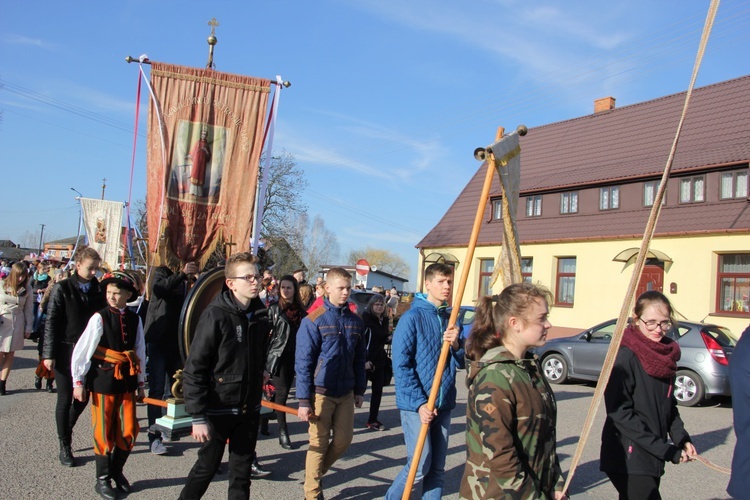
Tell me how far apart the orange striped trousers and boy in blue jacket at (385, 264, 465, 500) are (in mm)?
2251

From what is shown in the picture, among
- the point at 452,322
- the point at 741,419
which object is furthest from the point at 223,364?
the point at 741,419

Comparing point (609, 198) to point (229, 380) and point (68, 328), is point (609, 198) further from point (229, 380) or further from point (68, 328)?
point (229, 380)

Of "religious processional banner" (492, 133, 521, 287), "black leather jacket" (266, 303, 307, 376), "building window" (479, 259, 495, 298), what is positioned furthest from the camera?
"building window" (479, 259, 495, 298)

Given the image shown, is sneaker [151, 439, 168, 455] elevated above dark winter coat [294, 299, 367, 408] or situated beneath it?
situated beneath

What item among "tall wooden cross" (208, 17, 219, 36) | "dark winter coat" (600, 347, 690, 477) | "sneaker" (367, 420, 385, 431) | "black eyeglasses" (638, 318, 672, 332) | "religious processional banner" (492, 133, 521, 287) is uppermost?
"tall wooden cross" (208, 17, 219, 36)

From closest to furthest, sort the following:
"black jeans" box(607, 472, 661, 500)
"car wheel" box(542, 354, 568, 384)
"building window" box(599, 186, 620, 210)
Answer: "black jeans" box(607, 472, 661, 500), "car wheel" box(542, 354, 568, 384), "building window" box(599, 186, 620, 210)

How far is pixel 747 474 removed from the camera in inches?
103

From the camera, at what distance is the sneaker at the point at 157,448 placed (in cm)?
651

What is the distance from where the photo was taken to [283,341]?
23.2ft

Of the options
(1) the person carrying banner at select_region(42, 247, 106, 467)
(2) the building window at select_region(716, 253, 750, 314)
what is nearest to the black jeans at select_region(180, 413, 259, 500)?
(1) the person carrying banner at select_region(42, 247, 106, 467)

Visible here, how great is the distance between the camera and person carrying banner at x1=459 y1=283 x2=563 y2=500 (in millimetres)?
2672

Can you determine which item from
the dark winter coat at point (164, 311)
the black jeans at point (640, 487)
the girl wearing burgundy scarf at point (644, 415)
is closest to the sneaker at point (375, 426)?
the dark winter coat at point (164, 311)

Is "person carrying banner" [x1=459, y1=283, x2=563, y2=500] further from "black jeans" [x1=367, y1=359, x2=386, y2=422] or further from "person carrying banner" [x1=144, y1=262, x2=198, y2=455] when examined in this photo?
"black jeans" [x1=367, y1=359, x2=386, y2=422]

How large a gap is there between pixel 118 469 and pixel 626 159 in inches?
938
